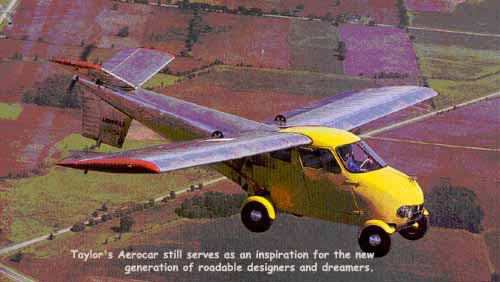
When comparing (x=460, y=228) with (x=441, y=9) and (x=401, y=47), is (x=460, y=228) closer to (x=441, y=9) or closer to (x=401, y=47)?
(x=401, y=47)

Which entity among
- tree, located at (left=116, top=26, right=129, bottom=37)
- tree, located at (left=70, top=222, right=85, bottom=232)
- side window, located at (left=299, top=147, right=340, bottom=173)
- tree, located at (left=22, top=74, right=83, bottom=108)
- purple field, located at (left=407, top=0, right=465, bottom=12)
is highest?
purple field, located at (left=407, top=0, right=465, bottom=12)

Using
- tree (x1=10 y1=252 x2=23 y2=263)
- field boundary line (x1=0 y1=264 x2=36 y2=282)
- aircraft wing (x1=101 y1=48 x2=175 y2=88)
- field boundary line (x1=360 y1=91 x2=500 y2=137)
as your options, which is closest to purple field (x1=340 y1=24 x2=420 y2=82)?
field boundary line (x1=360 y1=91 x2=500 y2=137)

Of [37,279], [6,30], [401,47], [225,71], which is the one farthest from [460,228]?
[6,30]

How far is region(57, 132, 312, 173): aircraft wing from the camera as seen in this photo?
4609 cm

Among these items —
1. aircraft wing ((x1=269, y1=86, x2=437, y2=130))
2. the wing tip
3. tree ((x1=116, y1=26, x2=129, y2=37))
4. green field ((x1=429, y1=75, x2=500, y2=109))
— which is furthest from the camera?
tree ((x1=116, y1=26, x2=129, y2=37))

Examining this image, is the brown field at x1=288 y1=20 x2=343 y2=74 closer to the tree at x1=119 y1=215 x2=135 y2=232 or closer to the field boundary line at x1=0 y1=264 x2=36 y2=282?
the tree at x1=119 y1=215 x2=135 y2=232

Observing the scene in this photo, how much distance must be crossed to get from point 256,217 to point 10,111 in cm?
6303

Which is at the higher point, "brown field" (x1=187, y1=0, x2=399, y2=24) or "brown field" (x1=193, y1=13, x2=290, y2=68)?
"brown field" (x1=187, y1=0, x2=399, y2=24)

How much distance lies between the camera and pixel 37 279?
86.1 metres

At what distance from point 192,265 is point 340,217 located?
31196 millimetres

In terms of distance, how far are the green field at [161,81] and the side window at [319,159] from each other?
66924mm

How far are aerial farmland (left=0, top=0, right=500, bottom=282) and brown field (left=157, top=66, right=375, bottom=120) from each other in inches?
8.4

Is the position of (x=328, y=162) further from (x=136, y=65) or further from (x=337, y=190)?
(x=136, y=65)

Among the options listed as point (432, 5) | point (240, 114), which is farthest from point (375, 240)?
point (432, 5)
